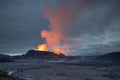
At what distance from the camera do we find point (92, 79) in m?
46.3

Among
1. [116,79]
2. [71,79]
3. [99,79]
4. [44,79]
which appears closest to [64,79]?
[71,79]

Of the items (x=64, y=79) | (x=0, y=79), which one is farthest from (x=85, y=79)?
(x=0, y=79)

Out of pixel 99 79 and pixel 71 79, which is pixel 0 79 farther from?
pixel 99 79

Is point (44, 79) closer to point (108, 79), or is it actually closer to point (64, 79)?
point (64, 79)

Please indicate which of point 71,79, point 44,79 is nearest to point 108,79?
point 71,79

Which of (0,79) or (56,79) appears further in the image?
(56,79)

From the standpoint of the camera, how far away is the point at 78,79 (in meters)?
45.8

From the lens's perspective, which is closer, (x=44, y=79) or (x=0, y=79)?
(x=0, y=79)

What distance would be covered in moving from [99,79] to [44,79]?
16680 millimetres

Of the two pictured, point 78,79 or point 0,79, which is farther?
point 78,79

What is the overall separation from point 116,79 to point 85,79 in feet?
30.7

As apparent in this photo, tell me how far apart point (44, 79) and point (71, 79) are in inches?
313

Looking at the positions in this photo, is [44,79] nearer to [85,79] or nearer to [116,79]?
[85,79]

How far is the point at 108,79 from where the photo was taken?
46562 mm
